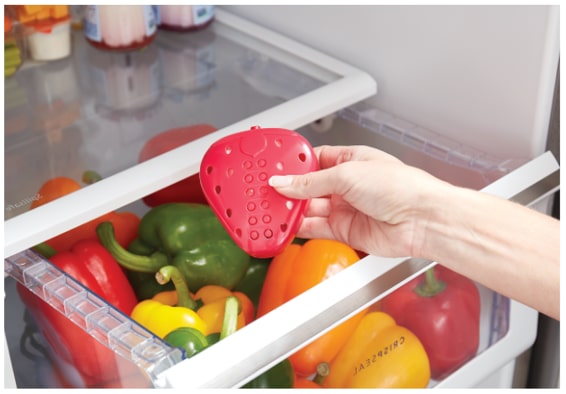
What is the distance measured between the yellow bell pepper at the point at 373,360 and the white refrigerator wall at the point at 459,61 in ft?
1.13

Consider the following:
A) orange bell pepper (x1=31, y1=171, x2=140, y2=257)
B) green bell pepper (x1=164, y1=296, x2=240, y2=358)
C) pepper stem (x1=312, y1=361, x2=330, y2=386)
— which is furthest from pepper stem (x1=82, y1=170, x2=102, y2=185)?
pepper stem (x1=312, y1=361, x2=330, y2=386)

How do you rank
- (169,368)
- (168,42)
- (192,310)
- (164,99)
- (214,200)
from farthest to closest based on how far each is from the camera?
(168,42) → (164,99) → (192,310) → (214,200) → (169,368)

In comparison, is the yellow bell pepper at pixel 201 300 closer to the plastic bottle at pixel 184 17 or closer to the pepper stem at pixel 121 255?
the pepper stem at pixel 121 255

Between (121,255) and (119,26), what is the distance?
49cm

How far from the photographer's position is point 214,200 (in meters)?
→ 1.12

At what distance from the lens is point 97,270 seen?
4.16ft

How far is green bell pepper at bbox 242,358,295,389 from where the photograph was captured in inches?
46.3

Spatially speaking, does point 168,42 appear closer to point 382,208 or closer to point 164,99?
point 164,99

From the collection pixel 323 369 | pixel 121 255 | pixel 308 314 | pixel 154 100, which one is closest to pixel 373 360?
pixel 323 369

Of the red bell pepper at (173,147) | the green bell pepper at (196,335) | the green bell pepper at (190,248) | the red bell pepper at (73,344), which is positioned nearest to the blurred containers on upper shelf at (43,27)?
the red bell pepper at (173,147)

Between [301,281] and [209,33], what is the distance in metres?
0.61

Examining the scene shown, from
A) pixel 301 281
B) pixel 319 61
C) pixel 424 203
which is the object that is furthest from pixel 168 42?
pixel 424 203

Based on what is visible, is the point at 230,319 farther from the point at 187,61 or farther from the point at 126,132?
the point at 187,61

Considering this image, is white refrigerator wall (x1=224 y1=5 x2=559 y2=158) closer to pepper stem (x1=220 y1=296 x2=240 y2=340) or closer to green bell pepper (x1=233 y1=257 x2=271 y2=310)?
green bell pepper (x1=233 y1=257 x2=271 y2=310)
